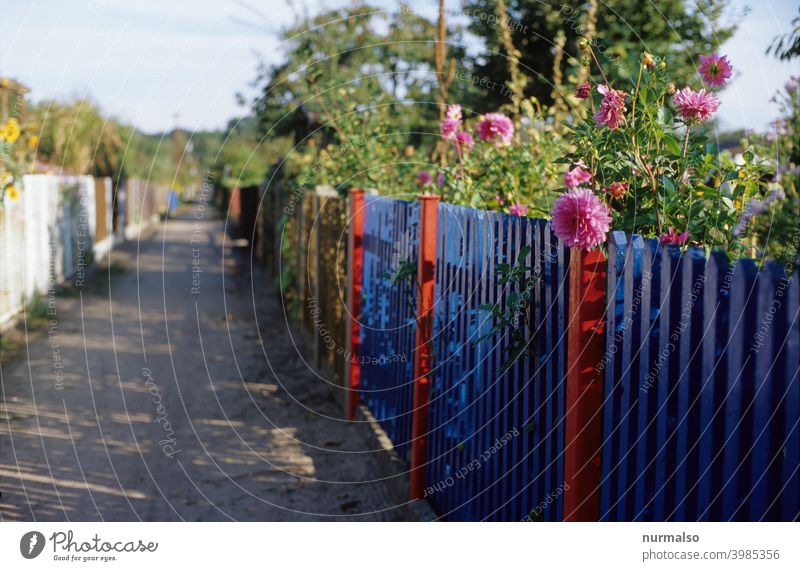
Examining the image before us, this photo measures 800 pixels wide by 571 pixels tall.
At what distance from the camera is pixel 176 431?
21.1 feet

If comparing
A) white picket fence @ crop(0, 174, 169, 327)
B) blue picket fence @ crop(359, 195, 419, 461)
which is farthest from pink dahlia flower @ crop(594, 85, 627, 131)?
white picket fence @ crop(0, 174, 169, 327)

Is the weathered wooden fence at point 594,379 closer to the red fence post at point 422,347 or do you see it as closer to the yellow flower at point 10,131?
the red fence post at point 422,347

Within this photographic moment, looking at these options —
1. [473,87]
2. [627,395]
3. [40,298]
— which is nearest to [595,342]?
[627,395]

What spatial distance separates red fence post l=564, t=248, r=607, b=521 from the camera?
114 inches

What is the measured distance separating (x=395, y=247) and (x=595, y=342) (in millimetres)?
2858

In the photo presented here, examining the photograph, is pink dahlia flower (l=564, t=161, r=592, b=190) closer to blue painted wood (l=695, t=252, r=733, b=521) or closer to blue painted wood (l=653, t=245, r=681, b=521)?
blue painted wood (l=653, t=245, r=681, b=521)

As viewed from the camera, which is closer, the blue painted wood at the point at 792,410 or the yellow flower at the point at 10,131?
the blue painted wood at the point at 792,410

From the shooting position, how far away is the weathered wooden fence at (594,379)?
217 centimetres

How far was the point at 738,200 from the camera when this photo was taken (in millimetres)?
3107

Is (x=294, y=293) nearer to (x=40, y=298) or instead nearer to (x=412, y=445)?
(x=40, y=298)

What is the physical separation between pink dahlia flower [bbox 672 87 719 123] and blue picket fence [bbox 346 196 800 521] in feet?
2.09

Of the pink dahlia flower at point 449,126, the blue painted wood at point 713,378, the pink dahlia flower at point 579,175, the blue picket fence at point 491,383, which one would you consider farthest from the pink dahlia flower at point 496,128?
the blue painted wood at point 713,378

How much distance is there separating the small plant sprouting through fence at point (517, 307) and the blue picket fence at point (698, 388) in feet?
1.97

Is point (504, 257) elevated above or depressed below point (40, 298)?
above
